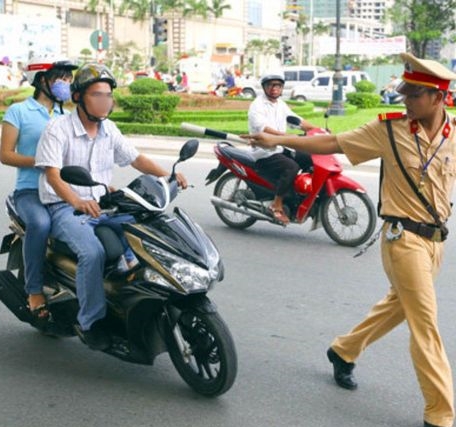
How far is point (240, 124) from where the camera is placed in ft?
70.2

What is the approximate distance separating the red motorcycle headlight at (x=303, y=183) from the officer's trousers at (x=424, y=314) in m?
4.11

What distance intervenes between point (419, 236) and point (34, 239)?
6.73 ft

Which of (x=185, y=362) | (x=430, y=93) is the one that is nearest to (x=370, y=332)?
(x=185, y=362)

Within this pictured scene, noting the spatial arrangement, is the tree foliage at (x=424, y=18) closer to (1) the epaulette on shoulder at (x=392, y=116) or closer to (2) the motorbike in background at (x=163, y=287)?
(1) the epaulette on shoulder at (x=392, y=116)

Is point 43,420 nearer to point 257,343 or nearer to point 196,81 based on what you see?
point 257,343

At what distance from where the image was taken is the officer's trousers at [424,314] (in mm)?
3846

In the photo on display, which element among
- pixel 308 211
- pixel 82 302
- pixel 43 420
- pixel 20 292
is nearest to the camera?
pixel 43 420

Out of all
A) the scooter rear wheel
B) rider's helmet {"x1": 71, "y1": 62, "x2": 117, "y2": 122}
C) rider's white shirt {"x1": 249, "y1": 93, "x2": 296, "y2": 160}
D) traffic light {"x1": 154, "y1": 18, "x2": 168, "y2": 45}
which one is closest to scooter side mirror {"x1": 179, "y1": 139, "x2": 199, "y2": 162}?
rider's helmet {"x1": 71, "y1": 62, "x2": 117, "y2": 122}

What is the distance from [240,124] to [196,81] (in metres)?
30.6

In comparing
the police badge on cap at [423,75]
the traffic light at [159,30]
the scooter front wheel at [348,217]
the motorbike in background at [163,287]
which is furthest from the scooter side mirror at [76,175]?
the traffic light at [159,30]

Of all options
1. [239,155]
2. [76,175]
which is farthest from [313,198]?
[76,175]

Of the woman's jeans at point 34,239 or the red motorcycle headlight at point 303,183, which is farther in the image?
the red motorcycle headlight at point 303,183

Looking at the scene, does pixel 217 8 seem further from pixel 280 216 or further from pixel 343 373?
pixel 343 373

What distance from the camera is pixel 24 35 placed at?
126ft
